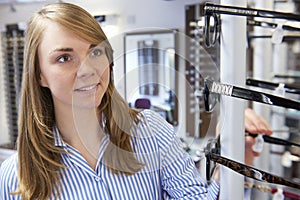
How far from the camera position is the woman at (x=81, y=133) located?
34 cm

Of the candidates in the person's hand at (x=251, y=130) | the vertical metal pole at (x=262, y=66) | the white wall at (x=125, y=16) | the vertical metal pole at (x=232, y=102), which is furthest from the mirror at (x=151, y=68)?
the vertical metal pole at (x=262, y=66)

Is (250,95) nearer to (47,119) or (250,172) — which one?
(250,172)

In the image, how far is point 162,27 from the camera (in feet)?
1.32

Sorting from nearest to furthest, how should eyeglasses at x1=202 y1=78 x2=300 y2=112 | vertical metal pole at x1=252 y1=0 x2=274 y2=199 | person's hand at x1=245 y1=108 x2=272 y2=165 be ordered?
eyeglasses at x1=202 y1=78 x2=300 y2=112, person's hand at x1=245 y1=108 x2=272 y2=165, vertical metal pole at x1=252 y1=0 x2=274 y2=199

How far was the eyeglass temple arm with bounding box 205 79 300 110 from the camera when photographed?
1.45 ft

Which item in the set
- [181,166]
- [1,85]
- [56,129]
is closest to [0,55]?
[1,85]

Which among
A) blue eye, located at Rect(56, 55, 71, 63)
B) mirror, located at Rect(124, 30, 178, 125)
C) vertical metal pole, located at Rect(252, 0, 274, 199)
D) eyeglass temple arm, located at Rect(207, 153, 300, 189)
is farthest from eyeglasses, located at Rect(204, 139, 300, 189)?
vertical metal pole, located at Rect(252, 0, 274, 199)

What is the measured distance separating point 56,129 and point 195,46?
0.20 m

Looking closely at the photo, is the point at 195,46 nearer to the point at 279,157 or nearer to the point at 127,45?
the point at 127,45

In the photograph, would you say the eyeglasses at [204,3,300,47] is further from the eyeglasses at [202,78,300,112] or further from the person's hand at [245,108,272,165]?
the person's hand at [245,108,272,165]

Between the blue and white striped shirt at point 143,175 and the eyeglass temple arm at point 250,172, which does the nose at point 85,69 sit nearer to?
the blue and white striped shirt at point 143,175

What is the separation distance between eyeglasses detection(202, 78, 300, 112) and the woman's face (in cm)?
15

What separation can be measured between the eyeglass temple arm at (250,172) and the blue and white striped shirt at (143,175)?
47 millimetres

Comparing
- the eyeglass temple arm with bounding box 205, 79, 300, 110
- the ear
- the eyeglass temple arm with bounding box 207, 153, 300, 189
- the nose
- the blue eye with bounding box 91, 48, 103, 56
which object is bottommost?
the eyeglass temple arm with bounding box 207, 153, 300, 189
